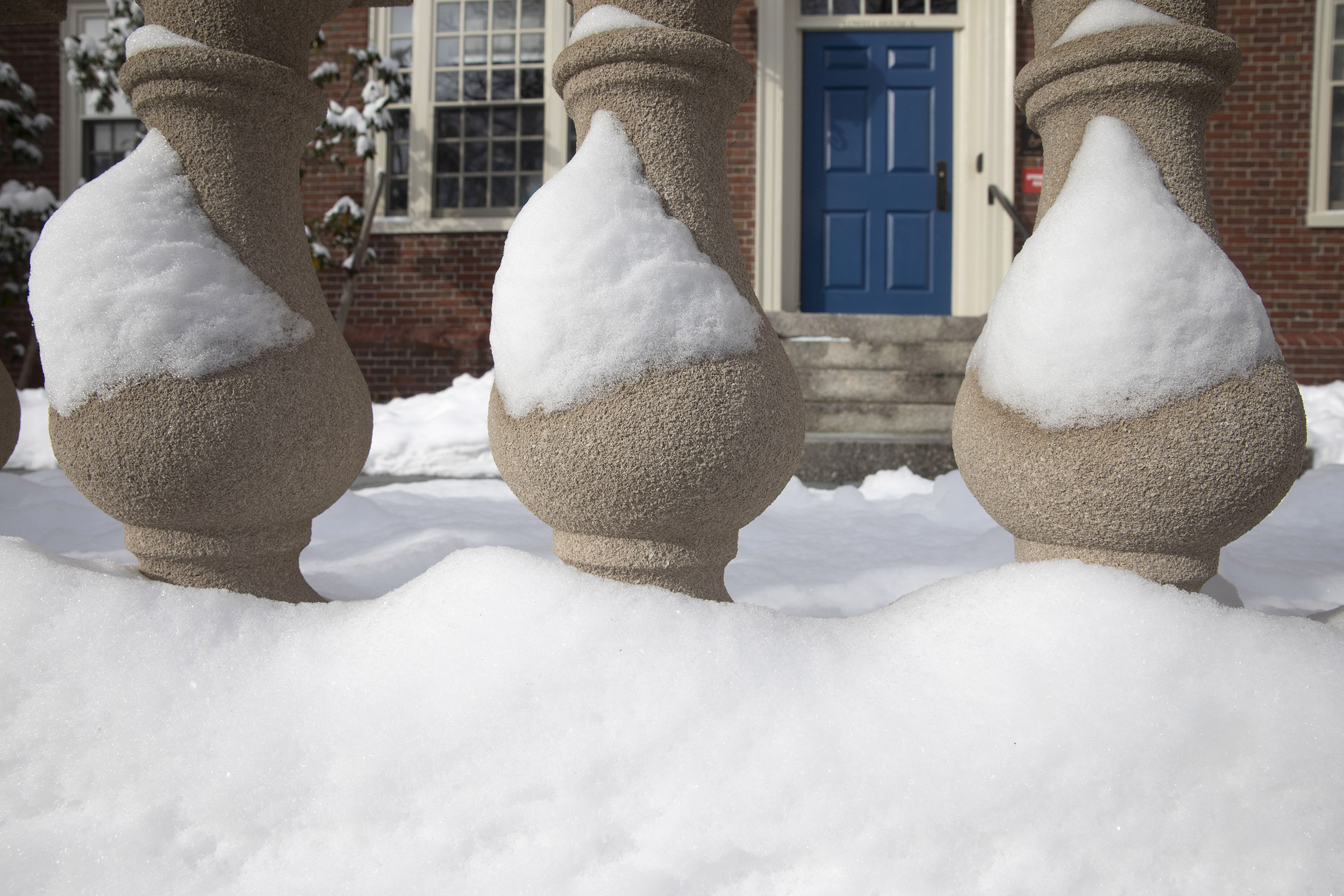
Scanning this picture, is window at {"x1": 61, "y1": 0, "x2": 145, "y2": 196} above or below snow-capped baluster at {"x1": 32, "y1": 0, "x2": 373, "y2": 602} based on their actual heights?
above

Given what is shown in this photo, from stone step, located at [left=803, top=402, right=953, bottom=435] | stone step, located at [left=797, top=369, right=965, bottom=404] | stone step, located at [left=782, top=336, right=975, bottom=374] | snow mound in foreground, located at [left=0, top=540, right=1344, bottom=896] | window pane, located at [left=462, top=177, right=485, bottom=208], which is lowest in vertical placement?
snow mound in foreground, located at [left=0, top=540, right=1344, bottom=896]

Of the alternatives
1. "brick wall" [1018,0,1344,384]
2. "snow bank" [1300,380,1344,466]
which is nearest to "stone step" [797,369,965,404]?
"snow bank" [1300,380,1344,466]

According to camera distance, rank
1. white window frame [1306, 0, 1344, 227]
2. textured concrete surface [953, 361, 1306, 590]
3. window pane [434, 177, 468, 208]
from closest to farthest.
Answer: textured concrete surface [953, 361, 1306, 590]
white window frame [1306, 0, 1344, 227]
window pane [434, 177, 468, 208]

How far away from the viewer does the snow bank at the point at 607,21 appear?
947 mm

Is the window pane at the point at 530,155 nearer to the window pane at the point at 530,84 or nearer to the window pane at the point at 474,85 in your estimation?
the window pane at the point at 530,84

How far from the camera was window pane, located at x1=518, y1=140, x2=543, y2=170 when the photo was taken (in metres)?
6.08

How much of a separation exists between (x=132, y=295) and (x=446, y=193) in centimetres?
558

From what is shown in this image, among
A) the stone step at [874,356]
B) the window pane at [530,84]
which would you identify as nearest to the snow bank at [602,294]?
the stone step at [874,356]

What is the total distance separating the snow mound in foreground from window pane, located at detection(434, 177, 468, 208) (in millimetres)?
5767

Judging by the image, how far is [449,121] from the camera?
20.1 feet

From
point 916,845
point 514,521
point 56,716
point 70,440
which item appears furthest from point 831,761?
point 514,521

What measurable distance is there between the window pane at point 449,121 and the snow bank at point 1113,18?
588 cm

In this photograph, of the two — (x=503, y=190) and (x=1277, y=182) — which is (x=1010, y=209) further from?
(x=503, y=190)

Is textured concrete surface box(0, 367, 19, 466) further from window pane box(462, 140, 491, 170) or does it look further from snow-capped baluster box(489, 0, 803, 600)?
window pane box(462, 140, 491, 170)
